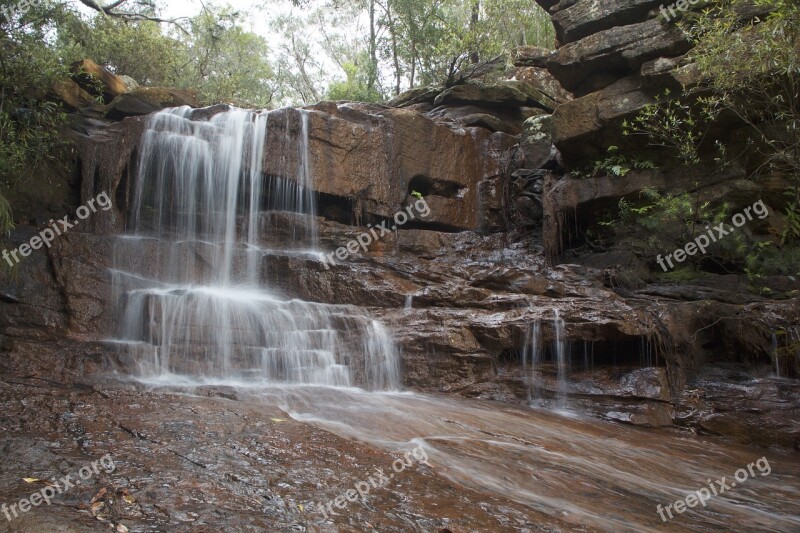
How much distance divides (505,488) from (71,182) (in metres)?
10.8

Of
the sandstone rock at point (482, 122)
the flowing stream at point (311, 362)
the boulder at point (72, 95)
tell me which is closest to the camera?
the flowing stream at point (311, 362)

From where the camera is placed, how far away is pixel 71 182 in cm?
1109

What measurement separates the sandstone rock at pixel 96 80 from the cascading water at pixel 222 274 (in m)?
2.93

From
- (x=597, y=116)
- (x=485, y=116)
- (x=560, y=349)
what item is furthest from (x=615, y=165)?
(x=560, y=349)

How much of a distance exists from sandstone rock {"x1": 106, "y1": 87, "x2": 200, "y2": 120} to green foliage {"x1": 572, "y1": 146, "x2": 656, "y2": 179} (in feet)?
35.5

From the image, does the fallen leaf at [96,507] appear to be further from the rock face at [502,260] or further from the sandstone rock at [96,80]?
the sandstone rock at [96,80]

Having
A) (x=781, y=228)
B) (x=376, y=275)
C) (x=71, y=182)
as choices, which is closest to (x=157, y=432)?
(x=376, y=275)

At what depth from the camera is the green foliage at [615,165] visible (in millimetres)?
11504

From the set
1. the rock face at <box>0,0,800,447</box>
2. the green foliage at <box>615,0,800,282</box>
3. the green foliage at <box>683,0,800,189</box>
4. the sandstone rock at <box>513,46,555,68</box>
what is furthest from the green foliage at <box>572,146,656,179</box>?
the sandstone rock at <box>513,46,555,68</box>

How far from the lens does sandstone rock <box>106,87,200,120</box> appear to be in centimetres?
1349

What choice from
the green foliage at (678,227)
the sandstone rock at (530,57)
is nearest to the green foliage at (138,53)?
the sandstone rock at (530,57)

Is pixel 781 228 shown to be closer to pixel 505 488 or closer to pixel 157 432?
pixel 505 488

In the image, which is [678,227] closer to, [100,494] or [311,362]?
[311,362]

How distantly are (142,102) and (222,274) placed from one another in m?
6.25
